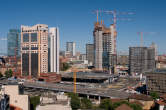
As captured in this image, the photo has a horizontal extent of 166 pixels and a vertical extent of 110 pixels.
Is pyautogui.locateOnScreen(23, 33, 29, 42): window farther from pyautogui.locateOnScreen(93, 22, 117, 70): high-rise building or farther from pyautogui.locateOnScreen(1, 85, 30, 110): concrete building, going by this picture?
pyautogui.locateOnScreen(1, 85, 30, 110): concrete building

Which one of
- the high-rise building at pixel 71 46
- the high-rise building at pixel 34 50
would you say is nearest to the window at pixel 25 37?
the high-rise building at pixel 34 50

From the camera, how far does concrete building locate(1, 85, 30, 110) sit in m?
20.0

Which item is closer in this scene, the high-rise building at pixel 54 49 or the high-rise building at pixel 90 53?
the high-rise building at pixel 54 49

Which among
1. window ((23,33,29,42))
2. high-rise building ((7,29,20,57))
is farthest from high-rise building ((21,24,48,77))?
high-rise building ((7,29,20,57))

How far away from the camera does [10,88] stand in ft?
65.8

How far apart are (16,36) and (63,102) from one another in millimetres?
87246

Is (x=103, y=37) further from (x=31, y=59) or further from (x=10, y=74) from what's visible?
(x=10, y=74)

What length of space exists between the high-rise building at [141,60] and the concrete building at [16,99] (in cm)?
5456

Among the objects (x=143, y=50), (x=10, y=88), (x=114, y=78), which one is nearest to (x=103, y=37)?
(x=143, y=50)

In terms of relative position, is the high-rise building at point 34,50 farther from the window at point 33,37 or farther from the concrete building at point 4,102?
the concrete building at point 4,102

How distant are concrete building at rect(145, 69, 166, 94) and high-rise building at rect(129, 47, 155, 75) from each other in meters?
33.5

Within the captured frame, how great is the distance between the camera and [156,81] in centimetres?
3638

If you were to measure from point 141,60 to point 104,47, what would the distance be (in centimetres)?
1304

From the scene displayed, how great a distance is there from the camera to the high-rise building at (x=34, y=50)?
57.7 meters
